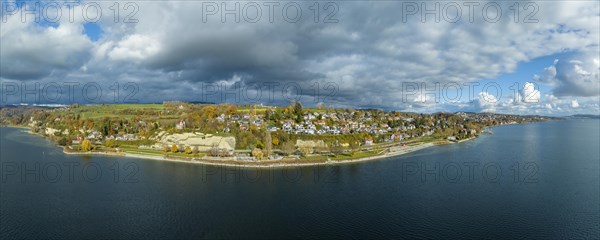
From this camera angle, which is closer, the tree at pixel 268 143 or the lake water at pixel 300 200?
the lake water at pixel 300 200

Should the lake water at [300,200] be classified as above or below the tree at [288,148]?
below

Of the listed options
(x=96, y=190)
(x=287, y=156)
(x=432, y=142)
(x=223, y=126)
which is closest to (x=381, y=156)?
(x=287, y=156)

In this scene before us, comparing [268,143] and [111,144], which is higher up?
[268,143]

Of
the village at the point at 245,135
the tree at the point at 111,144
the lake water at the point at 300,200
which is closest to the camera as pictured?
the lake water at the point at 300,200

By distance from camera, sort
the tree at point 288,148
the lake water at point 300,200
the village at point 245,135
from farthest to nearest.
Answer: the village at point 245,135 < the tree at point 288,148 < the lake water at point 300,200

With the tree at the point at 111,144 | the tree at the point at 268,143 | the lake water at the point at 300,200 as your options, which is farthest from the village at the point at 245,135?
the lake water at the point at 300,200

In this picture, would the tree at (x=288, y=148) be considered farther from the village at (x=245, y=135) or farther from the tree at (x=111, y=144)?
the tree at (x=111, y=144)

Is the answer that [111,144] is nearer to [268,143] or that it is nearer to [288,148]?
[268,143]

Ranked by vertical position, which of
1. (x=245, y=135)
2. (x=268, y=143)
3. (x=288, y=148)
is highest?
(x=245, y=135)

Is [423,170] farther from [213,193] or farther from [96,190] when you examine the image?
[96,190]

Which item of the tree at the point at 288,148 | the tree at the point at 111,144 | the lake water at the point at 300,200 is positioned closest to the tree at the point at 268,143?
the tree at the point at 288,148

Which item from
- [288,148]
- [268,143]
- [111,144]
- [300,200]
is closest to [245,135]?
[268,143]
